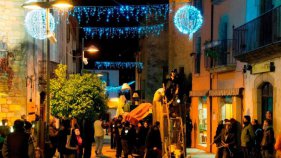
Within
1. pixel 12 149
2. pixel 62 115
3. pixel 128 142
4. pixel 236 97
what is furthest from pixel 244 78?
pixel 12 149

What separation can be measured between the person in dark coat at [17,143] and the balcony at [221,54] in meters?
13.9

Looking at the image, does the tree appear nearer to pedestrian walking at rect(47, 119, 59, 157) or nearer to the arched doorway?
pedestrian walking at rect(47, 119, 59, 157)

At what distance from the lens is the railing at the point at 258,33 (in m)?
19.4

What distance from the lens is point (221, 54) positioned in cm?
2569

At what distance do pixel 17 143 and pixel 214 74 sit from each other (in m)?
16.7

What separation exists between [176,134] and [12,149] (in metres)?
9.27

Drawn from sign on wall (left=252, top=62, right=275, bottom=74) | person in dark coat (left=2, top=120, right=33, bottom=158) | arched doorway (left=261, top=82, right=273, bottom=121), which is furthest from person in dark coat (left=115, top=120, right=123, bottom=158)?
person in dark coat (left=2, top=120, right=33, bottom=158)

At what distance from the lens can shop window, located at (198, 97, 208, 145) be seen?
29.8 meters

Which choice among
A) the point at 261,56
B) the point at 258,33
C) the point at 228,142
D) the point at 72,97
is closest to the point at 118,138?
the point at 72,97

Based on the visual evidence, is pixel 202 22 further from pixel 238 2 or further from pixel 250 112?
pixel 250 112

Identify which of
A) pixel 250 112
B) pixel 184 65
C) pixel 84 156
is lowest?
pixel 84 156

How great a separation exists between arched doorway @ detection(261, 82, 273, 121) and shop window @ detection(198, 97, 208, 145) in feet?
25.4

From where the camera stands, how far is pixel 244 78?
2359cm

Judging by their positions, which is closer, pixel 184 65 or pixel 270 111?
pixel 270 111
